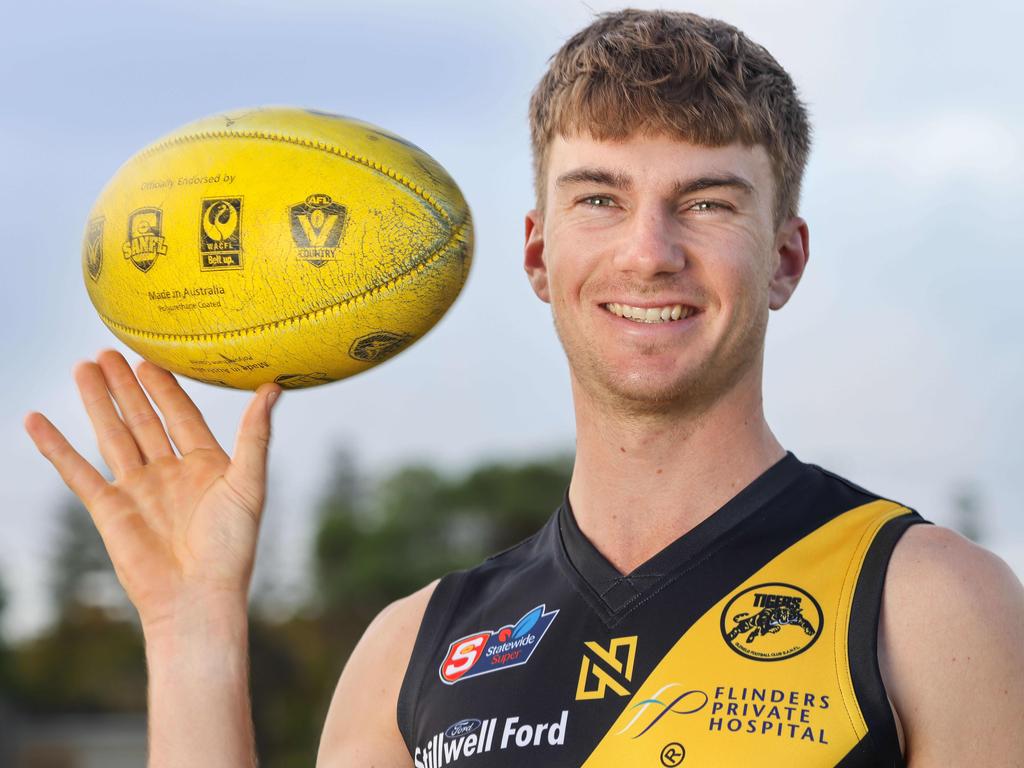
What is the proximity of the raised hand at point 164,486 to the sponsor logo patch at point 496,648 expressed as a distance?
2.08ft

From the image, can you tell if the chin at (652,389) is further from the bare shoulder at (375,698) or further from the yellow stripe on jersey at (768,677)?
the bare shoulder at (375,698)

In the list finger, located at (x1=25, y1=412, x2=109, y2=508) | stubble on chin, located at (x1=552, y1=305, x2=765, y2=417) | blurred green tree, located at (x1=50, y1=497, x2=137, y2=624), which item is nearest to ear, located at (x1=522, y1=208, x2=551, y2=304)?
stubble on chin, located at (x1=552, y1=305, x2=765, y2=417)

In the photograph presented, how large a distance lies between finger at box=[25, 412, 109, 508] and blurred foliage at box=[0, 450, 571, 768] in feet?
141

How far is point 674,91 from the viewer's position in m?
3.82

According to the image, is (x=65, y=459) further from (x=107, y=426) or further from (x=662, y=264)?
(x=662, y=264)

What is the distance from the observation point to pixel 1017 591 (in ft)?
11.2

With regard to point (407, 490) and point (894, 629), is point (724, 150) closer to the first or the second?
point (894, 629)

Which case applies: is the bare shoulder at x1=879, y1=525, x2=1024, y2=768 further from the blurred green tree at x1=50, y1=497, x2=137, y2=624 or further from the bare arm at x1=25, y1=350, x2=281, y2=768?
the blurred green tree at x1=50, y1=497, x2=137, y2=624

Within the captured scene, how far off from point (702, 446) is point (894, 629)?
A: 79 centimetres

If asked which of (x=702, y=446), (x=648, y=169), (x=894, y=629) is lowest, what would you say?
(x=894, y=629)

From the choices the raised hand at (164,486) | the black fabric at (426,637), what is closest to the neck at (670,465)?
the black fabric at (426,637)

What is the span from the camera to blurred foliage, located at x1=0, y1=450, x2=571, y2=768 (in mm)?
49719

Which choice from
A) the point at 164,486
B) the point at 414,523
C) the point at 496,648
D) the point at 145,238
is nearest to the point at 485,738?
the point at 496,648

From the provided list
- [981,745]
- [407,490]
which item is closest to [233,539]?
[981,745]
